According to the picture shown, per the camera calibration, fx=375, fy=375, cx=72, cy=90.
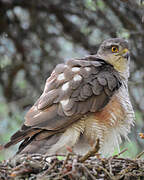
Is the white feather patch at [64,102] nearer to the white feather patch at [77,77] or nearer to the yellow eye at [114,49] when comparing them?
the white feather patch at [77,77]

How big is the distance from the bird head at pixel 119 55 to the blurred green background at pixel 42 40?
130 centimetres

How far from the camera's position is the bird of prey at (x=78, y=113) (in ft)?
12.9

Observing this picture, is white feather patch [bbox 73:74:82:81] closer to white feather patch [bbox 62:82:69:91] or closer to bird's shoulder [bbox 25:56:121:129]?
bird's shoulder [bbox 25:56:121:129]

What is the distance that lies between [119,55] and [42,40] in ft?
7.94

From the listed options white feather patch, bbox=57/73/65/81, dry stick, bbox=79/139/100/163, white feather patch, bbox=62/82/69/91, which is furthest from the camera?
white feather patch, bbox=57/73/65/81

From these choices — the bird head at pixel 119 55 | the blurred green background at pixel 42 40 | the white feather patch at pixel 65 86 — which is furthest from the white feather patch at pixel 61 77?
the blurred green background at pixel 42 40

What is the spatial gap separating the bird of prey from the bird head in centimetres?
26

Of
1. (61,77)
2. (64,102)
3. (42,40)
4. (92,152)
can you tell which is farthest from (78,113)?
(42,40)

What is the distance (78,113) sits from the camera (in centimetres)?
401

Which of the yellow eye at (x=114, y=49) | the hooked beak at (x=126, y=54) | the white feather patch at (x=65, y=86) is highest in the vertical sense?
the yellow eye at (x=114, y=49)

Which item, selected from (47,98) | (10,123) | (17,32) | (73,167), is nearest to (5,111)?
(10,123)

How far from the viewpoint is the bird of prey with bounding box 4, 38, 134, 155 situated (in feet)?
12.9

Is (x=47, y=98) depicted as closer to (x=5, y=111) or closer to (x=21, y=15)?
(x=5, y=111)

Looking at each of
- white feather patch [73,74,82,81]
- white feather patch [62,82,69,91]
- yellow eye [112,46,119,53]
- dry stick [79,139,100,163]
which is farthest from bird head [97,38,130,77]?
dry stick [79,139,100,163]
